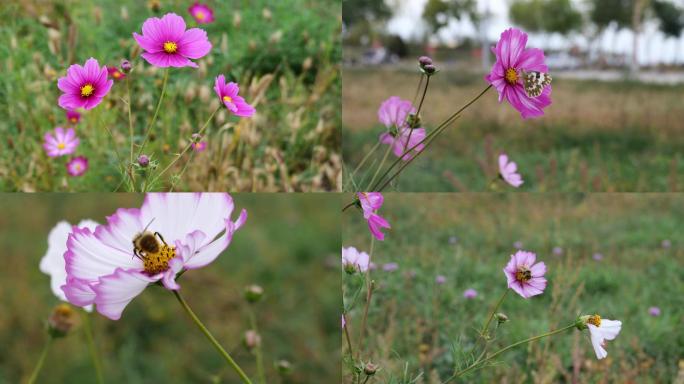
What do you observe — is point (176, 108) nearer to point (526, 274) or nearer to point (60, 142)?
point (60, 142)

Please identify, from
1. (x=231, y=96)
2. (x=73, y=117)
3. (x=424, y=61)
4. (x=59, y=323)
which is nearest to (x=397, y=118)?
(x=424, y=61)

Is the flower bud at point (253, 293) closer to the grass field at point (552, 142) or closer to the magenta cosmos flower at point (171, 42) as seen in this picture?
the magenta cosmos flower at point (171, 42)

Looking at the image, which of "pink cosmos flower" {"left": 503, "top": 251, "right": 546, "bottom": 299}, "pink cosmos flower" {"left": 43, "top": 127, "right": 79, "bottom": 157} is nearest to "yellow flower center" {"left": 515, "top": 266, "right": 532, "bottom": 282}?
"pink cosmos flower" {"left": 503, "top": 251, "right": 546, "bottom": 299}

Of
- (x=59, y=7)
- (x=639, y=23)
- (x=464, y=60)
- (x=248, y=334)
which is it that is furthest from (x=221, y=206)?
(x=639, y=23)

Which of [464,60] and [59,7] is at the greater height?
[59,7]

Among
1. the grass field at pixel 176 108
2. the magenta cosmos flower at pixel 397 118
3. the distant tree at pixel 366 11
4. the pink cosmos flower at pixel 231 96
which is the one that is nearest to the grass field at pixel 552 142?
the grass field at pixel 176 108

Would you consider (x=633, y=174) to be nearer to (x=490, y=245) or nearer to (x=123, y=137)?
(x=490, y=245)

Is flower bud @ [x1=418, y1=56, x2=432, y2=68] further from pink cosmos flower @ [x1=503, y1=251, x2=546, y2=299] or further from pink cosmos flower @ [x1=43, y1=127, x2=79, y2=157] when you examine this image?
pink cosmos flower @ [x1=43, y1=127, x2=79, y2=157]
